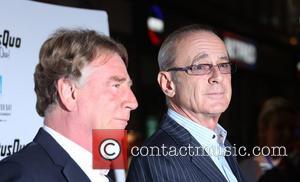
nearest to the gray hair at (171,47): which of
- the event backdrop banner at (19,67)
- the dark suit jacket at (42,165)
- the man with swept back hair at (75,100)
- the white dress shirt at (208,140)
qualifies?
the white dress shirt at (208,140)

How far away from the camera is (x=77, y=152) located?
6.00 feet

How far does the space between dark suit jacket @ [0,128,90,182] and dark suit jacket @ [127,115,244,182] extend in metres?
0.42

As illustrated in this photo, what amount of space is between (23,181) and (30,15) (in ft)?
4.18

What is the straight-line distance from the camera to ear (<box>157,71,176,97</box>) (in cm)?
240

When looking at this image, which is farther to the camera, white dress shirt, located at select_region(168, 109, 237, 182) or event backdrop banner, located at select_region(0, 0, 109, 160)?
event backdrop banner, located at select_region(0, 0, 109, 160)

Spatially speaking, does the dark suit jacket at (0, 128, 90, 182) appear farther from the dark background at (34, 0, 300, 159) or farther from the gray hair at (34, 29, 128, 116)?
the dark background at (34, 0, 300, 159)

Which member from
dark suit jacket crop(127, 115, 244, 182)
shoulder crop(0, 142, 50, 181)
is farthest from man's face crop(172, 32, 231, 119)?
shoulder crop(0, 142, 50, 181)

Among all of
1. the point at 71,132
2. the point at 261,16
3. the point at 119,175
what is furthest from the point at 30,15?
the point at 261,16

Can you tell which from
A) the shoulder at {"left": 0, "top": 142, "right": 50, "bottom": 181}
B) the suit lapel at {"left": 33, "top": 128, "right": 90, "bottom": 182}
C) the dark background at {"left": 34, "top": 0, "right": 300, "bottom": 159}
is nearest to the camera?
the shoulder at {"left": 0, "top": 142, "right": 50, "bottom": 181}

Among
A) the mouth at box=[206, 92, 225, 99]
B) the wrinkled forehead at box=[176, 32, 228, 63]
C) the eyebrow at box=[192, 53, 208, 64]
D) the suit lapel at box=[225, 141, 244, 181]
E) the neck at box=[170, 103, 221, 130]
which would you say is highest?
the wrinkled forehead at box=[176, 32, 228, 63]

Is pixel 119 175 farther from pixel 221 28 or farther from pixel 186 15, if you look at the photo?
pixel 221 28

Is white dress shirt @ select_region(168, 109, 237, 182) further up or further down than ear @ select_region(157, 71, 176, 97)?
further down

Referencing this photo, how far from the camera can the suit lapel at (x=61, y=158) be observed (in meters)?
1.74

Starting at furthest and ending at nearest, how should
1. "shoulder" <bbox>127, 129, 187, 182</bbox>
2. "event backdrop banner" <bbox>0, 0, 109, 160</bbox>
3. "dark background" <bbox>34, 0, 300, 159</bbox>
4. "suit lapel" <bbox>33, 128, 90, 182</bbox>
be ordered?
"dark background" <bbox>34, 0, 300, 159</bbox>
"event backdrop banner" <bbox>0, 0, 109, 160</bbox>
"shoulder" <bbox>127, 129, 187, 182</bbox>
"suit lapel" <bbox>33, 128, 90, 182</bbox>
